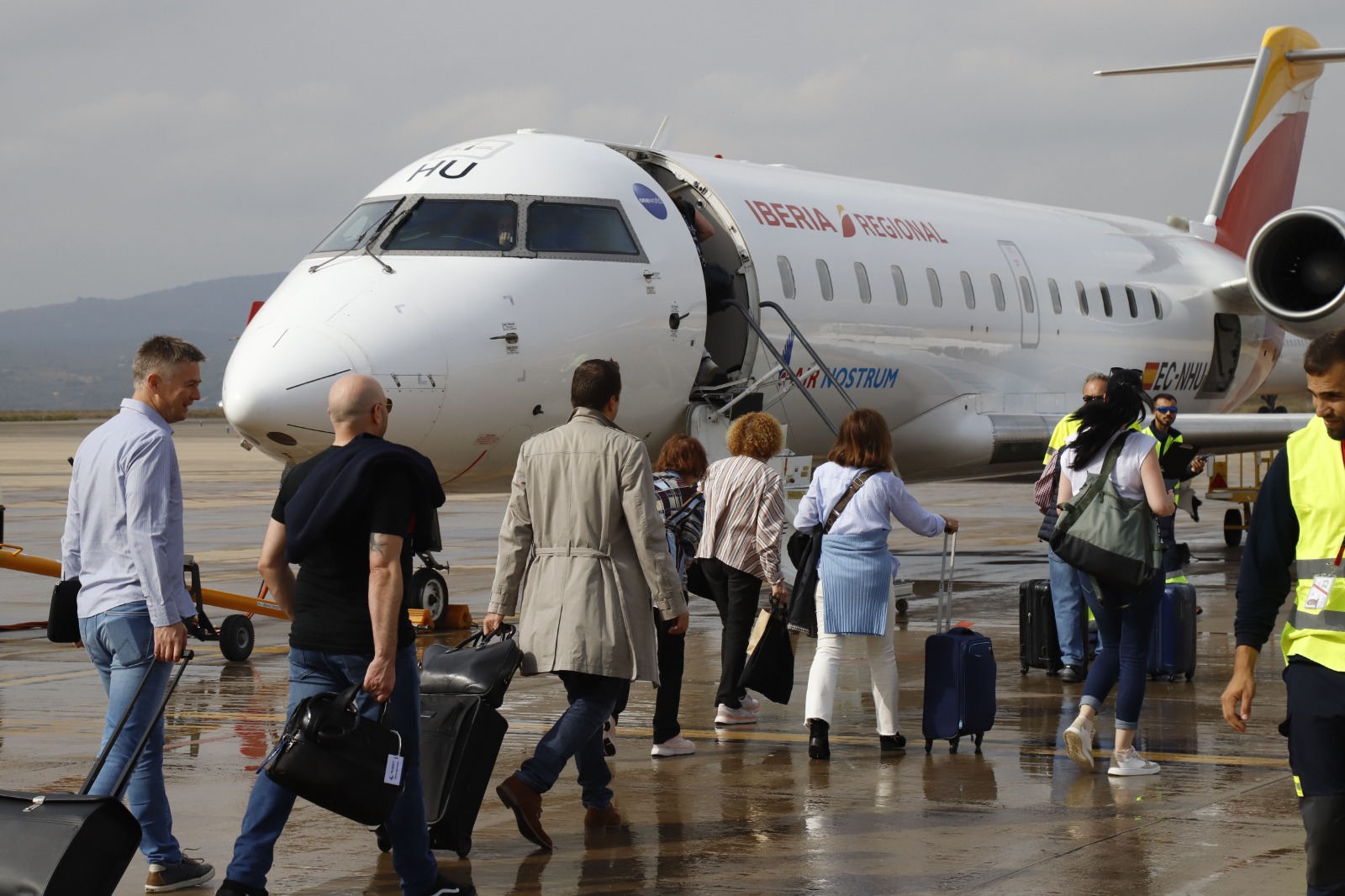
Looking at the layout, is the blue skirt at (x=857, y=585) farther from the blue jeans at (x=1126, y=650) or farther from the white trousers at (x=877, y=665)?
the blue jeans at (x=1126, y=650)

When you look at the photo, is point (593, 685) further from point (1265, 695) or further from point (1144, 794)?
point (1265, 695)

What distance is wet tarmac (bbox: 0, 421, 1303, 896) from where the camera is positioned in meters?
5.98

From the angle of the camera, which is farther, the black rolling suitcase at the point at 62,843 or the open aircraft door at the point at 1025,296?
the open aircraft door at the point at 1025,296

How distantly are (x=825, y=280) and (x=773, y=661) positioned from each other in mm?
6885

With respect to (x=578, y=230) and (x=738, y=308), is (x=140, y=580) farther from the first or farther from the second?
(x=738, y=308)

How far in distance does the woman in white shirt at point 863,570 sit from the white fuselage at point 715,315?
3.98 meters

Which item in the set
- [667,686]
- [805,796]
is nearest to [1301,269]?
[667,686]

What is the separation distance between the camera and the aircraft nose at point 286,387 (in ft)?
35.4

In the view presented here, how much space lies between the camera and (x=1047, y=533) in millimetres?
8648

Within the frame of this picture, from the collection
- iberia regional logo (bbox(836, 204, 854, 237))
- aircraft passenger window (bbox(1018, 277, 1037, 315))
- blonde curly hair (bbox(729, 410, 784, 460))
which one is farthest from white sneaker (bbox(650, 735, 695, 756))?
aircraft passenger window (bbox(1018, 277, 1037, 315))

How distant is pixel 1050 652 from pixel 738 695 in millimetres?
2760

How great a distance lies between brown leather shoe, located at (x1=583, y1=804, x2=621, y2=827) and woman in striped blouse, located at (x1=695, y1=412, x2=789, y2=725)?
2056 mm

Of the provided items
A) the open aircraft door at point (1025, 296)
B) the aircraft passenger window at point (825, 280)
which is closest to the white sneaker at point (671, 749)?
the aircraft passenger window at point (825, 280)

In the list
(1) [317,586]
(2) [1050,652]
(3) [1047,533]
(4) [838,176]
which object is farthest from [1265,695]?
(4) [838,176]
